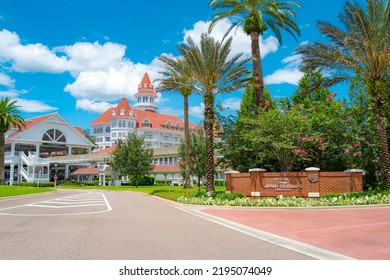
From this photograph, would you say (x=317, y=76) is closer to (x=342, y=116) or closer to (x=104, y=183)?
(x=342, y=116)

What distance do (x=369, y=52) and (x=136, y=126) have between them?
81.3 m

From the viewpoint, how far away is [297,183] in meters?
22.2

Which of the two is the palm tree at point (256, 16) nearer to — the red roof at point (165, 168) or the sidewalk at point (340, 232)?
the sidewalk at point (340, 232)

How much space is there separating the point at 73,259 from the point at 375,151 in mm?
21723

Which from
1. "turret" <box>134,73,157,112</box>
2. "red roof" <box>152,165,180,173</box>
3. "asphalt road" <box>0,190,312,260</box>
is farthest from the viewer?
"turret" <box>134,73,157,112</box>

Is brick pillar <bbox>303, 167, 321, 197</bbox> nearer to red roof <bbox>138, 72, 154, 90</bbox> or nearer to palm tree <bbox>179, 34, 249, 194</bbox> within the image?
palm tree <bbox>179, 34, 249, 194</bbox>

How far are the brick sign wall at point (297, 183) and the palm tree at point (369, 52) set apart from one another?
1802mm

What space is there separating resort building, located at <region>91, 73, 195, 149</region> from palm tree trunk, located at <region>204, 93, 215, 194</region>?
68.5 m

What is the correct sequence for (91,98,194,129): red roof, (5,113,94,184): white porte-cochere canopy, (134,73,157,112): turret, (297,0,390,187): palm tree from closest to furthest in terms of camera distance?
(297,0,390,187): palm tree < (5,113,94,184): white porte-cochere canopy < (91,98,194,129): red roof < (134,73,157,112): turret

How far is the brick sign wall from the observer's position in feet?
70.4

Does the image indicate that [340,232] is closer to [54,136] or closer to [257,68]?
[257,68]

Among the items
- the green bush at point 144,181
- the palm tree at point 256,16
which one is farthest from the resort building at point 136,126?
the palm tree at point 256,16

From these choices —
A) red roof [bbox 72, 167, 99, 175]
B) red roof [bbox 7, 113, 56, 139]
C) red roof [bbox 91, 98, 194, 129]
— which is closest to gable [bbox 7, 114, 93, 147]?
red roof [bbox 7, 113, 56, 139]

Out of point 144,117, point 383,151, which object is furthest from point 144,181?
point 144,117
